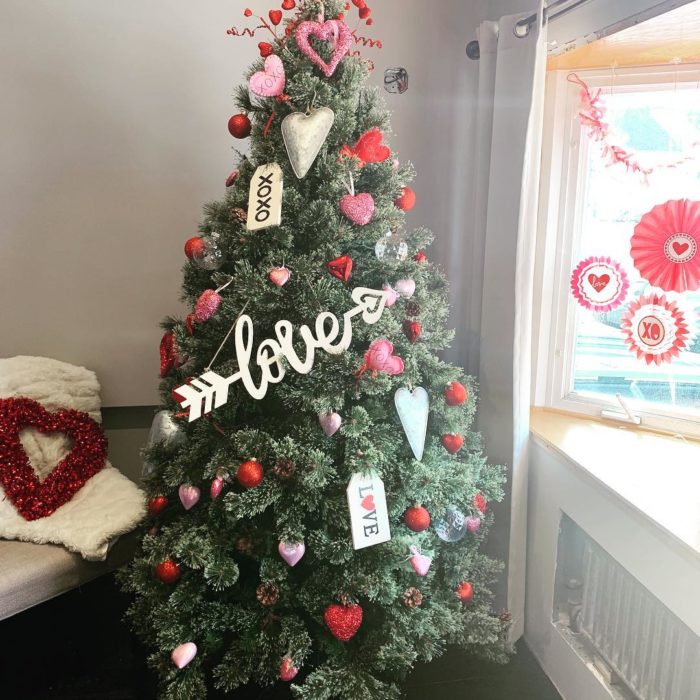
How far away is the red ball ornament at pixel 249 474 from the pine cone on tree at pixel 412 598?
443 millimetres

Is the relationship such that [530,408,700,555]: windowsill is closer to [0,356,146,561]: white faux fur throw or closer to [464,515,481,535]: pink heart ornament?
[464,515,481,535]: pink heart ornament

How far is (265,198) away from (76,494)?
1088mm

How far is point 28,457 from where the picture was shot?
5.49 ft


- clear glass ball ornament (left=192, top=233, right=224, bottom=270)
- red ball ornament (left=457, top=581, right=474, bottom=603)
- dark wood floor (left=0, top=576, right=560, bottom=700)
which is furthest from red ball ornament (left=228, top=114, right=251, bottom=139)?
dark wood floor (left=0, top=576, right=560, bottom=700)

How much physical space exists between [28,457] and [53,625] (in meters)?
0.63

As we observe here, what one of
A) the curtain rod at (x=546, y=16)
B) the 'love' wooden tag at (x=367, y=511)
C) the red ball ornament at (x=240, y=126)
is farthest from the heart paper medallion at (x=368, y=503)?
the curtain rod at (x=546, y=16)

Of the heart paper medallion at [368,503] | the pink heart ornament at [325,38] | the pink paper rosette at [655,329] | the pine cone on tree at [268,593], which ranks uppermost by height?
the pink heart ornament at [325,38]

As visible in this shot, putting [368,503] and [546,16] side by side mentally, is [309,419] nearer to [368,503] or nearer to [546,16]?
[368,503]

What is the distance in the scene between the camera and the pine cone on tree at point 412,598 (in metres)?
1.30

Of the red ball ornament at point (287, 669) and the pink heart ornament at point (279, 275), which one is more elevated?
the pink heart ornament at point (279, 275)

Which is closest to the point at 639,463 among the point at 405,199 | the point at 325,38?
the point at 405,199

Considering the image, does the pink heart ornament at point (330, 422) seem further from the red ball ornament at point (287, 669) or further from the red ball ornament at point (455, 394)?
the red ball ornament at point (287, 669)

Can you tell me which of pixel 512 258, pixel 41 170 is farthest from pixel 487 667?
pixel 41 170

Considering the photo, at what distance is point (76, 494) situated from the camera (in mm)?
1699
